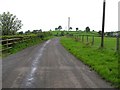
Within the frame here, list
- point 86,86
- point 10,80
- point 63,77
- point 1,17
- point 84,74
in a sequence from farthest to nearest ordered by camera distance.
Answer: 1. point 1,17
2. point 84,74
3. point 63,77
4. point 10,80
5. point 86,86

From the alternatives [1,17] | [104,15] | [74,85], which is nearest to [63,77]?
[74,85]

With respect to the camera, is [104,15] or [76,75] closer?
[76,75]

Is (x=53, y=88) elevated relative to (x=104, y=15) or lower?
lower

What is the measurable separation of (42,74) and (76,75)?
4.75 feet

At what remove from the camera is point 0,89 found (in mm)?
9344

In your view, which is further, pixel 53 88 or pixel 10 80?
pixel 10 80

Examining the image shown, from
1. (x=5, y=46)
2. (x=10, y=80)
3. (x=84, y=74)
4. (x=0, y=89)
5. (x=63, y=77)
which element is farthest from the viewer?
(x=5, y=46)

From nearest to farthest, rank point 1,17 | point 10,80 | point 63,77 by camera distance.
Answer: point 10,80 < point 63,77 < point 1,17

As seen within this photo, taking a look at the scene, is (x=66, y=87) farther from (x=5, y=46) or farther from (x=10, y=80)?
(x=5, y=46)

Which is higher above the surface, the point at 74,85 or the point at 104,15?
the point at 104,15

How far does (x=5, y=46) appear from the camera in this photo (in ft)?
85.5

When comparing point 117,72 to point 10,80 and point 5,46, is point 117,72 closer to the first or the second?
point 10,80

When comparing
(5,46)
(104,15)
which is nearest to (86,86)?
(5,46)

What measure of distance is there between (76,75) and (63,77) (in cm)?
79
